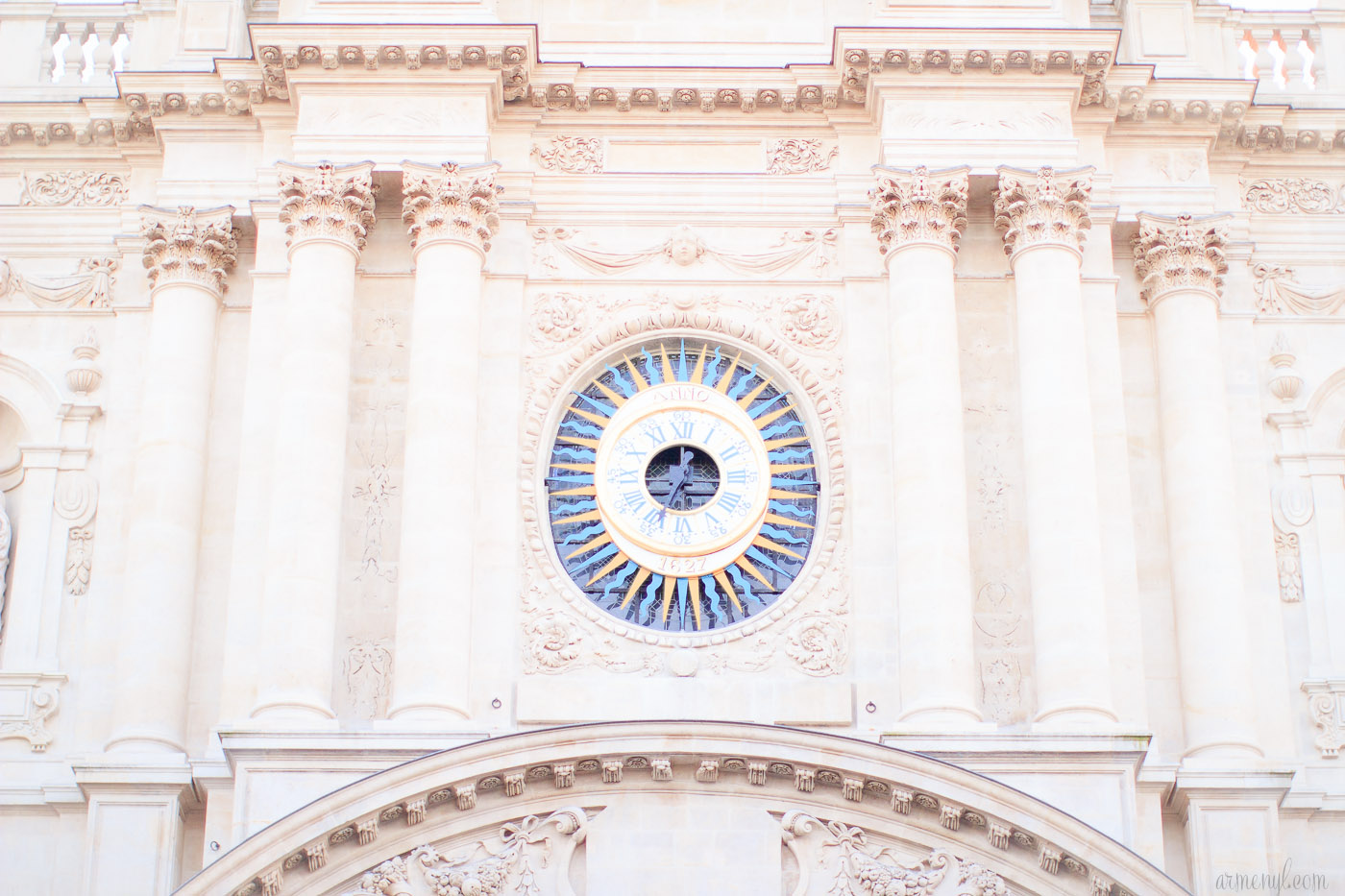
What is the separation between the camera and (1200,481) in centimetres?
1853

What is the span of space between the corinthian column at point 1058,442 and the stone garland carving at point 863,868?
169 centimetres

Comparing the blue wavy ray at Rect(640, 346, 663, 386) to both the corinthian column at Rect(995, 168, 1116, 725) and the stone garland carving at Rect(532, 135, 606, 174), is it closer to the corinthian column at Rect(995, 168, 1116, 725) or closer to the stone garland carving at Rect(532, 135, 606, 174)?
the stone garland carving at Rect(532, 135, 606, 174)

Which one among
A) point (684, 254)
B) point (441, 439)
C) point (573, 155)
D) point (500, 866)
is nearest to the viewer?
point (500, 866)

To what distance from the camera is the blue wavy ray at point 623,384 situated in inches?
760

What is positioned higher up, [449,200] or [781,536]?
[449,200]

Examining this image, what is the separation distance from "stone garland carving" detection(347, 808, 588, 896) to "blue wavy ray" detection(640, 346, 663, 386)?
4360 millimetres

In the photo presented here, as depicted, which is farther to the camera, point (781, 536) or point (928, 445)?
point (781, 536)

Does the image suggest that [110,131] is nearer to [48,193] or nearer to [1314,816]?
[48,193]

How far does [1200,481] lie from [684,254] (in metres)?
4.58

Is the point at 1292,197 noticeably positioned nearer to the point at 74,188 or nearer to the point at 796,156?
the point at 796,156

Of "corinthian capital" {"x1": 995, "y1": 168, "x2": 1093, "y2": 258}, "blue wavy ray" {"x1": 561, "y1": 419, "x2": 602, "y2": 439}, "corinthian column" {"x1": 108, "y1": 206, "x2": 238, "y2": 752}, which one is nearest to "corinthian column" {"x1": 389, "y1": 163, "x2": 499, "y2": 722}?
"blue wavy ray" {"x1": 561, "y1": 419, "x2": 602, "y2": 439}

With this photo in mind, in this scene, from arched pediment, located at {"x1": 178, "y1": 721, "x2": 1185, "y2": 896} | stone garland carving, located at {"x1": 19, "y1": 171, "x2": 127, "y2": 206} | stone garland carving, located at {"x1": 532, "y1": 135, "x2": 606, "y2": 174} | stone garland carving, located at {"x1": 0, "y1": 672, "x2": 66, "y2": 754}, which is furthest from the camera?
stone garland carving, located at {"x1": 19, "y1": 171, "x2": 127, "y2": 206}

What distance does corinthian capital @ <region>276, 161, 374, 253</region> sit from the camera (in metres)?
→ 18.9

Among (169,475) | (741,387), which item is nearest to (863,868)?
(741,387)
